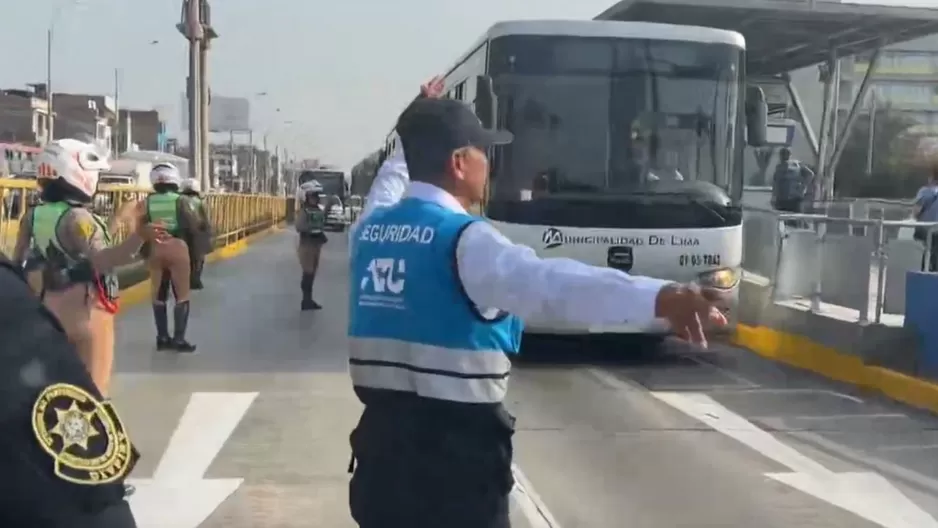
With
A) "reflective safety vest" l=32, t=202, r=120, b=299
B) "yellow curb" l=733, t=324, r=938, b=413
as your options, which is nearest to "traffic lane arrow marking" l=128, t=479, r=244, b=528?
"reflective safety vest" l=32, t=202, r=120, b=299

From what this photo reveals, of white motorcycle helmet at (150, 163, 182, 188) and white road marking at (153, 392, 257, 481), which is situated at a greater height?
white motorcycle helmet at (150, 163, 182, 188)

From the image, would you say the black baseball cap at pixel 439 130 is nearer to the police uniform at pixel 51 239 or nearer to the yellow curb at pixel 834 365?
the police uniform at pixel 51 239

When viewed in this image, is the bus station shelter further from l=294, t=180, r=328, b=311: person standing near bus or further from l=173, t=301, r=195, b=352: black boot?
l=173, t=301, r=195, b=352: black boot

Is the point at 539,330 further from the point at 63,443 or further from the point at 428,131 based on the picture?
the point at 63,443

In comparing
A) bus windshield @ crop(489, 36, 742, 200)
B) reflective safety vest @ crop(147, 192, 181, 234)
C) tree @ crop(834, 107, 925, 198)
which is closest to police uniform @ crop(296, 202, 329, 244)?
reflective safety vest @ crop(147, 192, 181, 234)

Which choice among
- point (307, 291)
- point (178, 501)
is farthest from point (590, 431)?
point (307, 291)

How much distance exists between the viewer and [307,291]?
57.2ft

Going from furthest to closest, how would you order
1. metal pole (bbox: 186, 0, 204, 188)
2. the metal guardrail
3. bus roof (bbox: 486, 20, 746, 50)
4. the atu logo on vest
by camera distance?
1. metal pole (bbox: 186, 0, 204, 188)
2. bus roof (bbox: 486, 20, 746, 50)
3. the metal guardrail
4. the atu logo on vest

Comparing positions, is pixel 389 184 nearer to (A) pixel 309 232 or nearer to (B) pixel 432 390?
(B) pixel 432 390

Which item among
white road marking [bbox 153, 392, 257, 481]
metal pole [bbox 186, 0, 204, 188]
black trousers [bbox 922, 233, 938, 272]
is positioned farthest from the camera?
metal pole [bbox 186, 0, 204, 188]

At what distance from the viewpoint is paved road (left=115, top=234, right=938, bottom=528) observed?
21.4 ft

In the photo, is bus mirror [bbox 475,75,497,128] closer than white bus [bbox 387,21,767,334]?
Yes

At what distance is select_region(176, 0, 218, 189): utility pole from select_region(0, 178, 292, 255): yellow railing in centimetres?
151

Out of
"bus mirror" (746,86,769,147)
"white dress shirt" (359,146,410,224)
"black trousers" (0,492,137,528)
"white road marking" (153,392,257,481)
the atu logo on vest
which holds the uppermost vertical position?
"bus mirror" (746,86,769,147)
